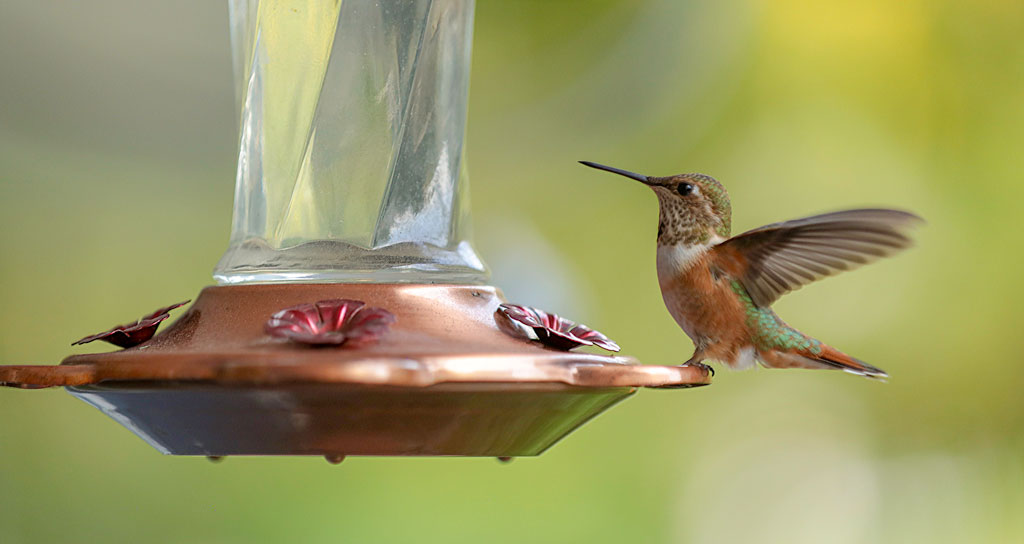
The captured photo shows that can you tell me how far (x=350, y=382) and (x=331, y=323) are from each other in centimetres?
25

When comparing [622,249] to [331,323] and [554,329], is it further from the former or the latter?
[331,323]

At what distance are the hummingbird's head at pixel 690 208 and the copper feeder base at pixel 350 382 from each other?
0.89m

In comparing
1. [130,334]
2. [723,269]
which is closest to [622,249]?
[723,269]

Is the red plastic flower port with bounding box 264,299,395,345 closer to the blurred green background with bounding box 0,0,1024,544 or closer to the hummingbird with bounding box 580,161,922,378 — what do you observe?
the hummingbird with bounding box 580,161,922,378

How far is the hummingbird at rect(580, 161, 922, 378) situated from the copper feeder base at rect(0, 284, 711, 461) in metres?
0.83

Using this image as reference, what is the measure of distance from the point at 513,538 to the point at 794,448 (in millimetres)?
2247

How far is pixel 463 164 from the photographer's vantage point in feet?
7.07

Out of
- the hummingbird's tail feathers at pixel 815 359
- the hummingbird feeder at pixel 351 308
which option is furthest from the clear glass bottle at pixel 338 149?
the hummingbird's tail feathers at pixel 815 359

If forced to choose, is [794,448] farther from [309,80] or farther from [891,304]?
[309,80]

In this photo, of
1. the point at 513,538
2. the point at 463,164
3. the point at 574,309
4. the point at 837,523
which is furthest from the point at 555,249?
the point at 463,164

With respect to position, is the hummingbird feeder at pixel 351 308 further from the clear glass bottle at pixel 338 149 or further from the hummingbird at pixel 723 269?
the hummingbird at pixel 723 269

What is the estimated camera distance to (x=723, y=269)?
2.63 meters

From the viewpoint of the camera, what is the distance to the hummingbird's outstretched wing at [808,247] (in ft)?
6.86

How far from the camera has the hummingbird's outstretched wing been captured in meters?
2.09
